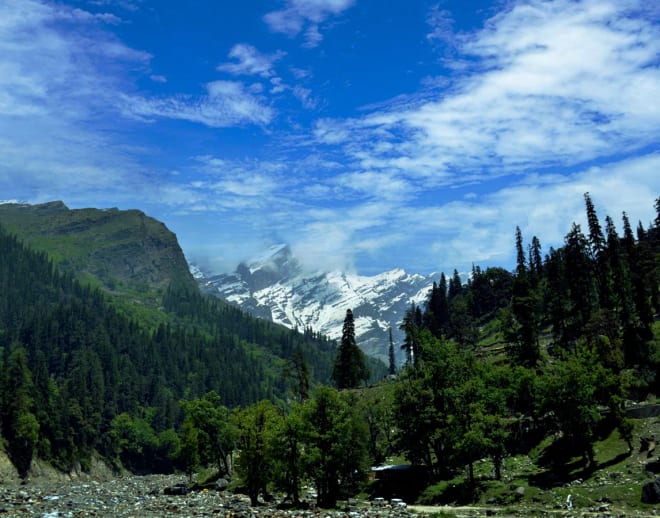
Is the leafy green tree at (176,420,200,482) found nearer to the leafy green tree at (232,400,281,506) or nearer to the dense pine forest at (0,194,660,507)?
the dense pine forest at (0,194,660,507)

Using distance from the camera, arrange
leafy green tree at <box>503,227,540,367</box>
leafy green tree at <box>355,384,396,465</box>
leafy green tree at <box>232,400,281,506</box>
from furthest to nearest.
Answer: leafy green tree at <box>503,227,540,367</box> < leafy green tree at <box>355,384,396,465</box> < leafy green tree at <box>232,400,281,506</box>

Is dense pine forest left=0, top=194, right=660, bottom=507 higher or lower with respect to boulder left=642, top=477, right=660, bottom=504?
higher

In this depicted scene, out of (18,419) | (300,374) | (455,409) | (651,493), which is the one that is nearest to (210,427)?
(300,374)

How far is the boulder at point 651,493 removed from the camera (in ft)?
146

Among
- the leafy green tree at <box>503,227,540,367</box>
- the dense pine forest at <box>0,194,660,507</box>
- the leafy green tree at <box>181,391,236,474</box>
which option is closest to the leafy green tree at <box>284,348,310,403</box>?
the dense pine forest at <box>0,194,660,507</box>

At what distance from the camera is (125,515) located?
49.6 metres

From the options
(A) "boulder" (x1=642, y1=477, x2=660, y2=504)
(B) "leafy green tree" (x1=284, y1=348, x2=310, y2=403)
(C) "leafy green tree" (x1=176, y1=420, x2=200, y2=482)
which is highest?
(B) "leafy green tree" (x1=284, y1=348, x2=310, y2=403)

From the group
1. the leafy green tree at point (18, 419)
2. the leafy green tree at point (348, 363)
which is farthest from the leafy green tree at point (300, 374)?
the leafy green tree at point (18, 419)

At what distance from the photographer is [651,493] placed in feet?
147

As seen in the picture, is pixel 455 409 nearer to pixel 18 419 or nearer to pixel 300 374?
pixel 300 374

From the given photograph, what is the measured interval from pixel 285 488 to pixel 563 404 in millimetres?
31423

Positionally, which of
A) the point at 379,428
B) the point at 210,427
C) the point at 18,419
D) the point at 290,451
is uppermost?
the point at 18,419

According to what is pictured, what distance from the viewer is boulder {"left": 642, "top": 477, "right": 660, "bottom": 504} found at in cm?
4438

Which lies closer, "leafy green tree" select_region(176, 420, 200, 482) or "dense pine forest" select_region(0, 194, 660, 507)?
"dense pine forest" select_region(0, 194, 660, 507)
